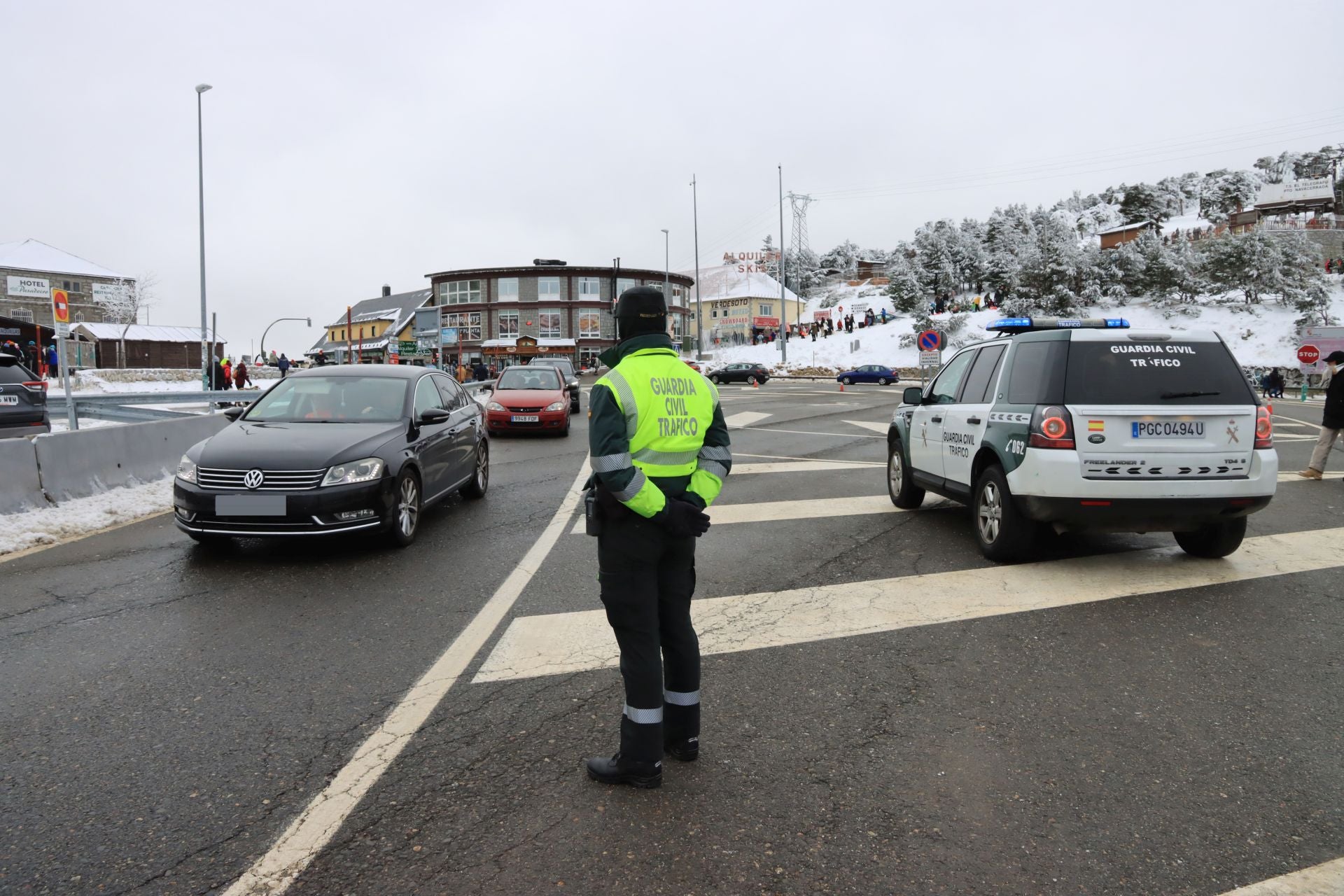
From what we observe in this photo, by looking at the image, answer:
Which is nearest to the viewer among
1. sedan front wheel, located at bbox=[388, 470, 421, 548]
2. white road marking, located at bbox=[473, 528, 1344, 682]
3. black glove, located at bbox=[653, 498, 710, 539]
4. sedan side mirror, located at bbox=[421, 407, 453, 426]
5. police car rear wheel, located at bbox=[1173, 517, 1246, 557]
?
black glove, located at bbox=[653, 498, 710, 539]

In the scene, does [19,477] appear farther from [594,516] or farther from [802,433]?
[802,433]

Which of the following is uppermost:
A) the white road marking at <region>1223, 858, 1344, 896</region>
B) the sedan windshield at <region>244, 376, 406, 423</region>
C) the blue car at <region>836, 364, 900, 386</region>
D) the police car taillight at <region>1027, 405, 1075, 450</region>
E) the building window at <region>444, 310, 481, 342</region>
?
the building window at <region>444, 310, 481, 342</region>

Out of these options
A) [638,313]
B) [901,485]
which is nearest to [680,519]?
[638,313]

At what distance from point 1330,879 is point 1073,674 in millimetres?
1664

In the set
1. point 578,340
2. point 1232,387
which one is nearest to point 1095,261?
point 578,340

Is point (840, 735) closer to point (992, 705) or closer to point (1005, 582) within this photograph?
point (992, 705)

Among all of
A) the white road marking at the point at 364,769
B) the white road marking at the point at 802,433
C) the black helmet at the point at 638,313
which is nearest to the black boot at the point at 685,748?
the white road marking at the point at 364,769

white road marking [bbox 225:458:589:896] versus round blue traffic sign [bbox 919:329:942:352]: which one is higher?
round blue traffic sign [bbox 919:329:942:352]

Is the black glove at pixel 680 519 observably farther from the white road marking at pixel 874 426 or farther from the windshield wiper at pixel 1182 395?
the white road marking at pixel 874 426

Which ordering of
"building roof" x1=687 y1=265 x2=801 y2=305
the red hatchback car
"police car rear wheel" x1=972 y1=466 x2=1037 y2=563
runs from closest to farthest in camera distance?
"police car rear wheel" x1=972 y1=466 x2=1037 y2=563, the red hatchback car, "building roof" x1=687 y1=265 x2=801 y2=305

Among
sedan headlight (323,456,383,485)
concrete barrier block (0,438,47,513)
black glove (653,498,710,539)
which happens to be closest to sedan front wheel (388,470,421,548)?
sedan headlight (323,456,383,485)

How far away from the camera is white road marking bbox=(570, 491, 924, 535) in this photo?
26.6ft

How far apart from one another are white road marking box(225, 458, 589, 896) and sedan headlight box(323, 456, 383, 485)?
1.71m

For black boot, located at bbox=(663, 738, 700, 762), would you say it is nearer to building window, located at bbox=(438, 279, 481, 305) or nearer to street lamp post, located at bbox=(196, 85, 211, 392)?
street lamp post, located at bbox=(196, 85, 211, 392)
